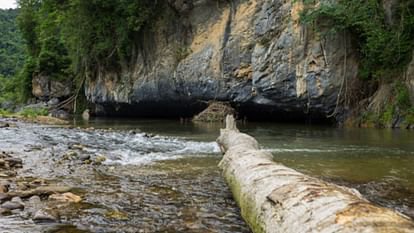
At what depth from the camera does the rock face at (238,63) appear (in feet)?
65.9

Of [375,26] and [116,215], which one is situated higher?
[375,26]

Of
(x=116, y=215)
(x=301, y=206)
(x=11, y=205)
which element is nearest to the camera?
(x=301, y=206)

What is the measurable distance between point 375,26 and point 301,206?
16.4 meters

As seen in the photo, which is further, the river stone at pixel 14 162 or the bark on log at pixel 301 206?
the river stone at pixel 14 162

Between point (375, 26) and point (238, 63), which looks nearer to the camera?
point (375, 26)

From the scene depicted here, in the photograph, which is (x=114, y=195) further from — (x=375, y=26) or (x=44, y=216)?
(x=375, y=26)

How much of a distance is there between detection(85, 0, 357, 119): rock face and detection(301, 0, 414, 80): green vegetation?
817mm

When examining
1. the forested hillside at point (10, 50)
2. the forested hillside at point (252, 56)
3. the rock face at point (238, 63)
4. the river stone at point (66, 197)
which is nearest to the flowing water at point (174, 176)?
the river stone at point (66, 197)

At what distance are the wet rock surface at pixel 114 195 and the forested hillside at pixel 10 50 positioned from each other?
237 ft

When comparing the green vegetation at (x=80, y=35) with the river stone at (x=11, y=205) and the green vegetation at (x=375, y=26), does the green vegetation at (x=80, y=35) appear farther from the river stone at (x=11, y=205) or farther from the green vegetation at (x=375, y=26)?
the river stone at (x=11, y=205)

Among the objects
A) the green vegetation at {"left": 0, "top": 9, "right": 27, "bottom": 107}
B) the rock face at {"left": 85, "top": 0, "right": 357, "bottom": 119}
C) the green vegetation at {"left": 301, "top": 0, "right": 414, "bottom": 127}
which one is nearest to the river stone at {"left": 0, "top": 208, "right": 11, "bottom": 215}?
the green vegetation at {"left": 301, "top": 0, "right": 414, "bottom": 127}

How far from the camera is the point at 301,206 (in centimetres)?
347

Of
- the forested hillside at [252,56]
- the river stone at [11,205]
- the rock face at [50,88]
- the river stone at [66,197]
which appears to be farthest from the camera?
the rock face at [50,88]

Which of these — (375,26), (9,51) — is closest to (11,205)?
(375,26)
